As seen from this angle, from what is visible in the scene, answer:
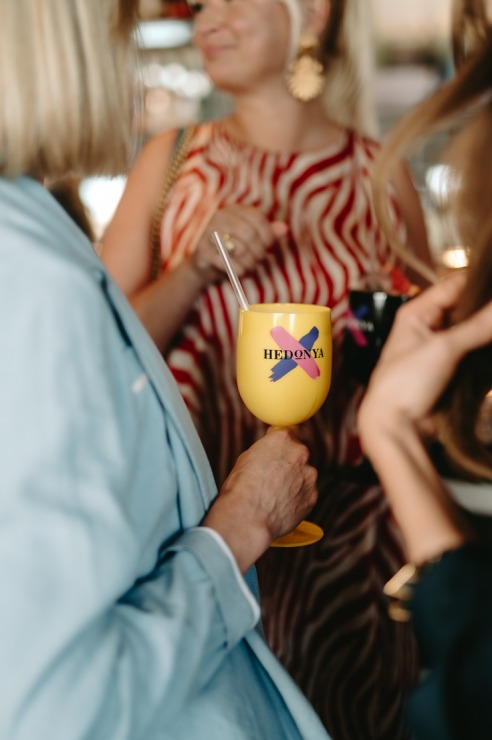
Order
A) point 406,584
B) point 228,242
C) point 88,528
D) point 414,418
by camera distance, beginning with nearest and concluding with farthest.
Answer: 1. point 88,528
2. point 406,584
3. point 414,418
4. point 228,242

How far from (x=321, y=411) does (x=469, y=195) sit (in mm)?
746

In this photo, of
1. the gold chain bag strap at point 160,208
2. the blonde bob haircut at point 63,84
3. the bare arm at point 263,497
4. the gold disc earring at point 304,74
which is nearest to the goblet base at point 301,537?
the bare arm at point 263,497

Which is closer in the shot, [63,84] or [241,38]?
[63,84]

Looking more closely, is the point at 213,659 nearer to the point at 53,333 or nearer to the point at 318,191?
the point at 53,333

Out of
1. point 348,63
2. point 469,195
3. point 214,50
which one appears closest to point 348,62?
point 348,63

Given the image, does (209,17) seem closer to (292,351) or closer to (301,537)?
(292,351)

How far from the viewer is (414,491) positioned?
839 mm

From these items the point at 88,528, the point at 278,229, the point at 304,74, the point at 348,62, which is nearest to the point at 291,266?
the point at 278,229

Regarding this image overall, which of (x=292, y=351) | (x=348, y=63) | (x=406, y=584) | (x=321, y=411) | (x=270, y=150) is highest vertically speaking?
(x=348, y=63)

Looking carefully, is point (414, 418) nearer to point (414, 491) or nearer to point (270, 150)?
point (414, 491)

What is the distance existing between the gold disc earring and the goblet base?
98 cm

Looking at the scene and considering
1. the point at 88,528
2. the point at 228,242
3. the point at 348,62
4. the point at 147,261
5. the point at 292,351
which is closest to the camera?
the point at 88,528

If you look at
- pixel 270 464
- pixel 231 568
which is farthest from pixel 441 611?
pixel 270 464

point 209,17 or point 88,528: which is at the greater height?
point 209,17
